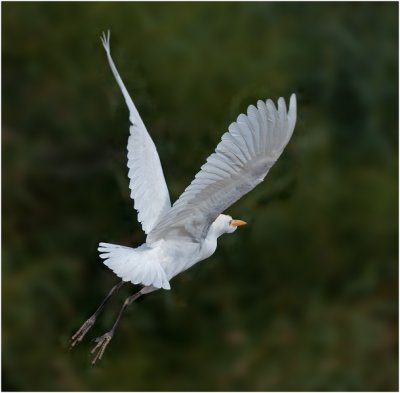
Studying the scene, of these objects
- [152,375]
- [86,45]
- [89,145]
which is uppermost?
[86,45]

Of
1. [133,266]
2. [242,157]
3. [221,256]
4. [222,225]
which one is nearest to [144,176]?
[222,225]

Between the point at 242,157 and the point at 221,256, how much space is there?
104 inches

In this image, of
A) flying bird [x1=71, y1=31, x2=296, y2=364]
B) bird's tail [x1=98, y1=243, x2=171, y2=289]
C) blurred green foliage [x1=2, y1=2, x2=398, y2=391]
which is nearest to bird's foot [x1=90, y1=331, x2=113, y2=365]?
flying bird [x1=71, y1=31, x2=296, y2=364]

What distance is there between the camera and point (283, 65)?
7.35m

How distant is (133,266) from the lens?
379cm

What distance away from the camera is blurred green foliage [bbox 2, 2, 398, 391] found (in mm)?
6789

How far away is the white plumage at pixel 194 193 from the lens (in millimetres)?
3623


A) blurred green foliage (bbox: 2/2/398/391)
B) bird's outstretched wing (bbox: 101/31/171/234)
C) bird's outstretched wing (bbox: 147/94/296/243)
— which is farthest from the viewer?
blurred green foliage (bbox: 2/2/398/391)

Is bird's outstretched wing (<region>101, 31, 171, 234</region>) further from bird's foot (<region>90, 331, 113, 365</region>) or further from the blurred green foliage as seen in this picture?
the blurred green foliage

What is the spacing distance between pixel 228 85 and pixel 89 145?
0.72 m

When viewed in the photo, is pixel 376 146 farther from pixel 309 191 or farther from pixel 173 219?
pixel 173 219

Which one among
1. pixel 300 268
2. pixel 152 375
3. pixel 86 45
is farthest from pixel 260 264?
pixel 86 45

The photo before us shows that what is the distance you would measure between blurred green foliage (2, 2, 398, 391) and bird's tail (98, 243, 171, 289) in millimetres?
2434

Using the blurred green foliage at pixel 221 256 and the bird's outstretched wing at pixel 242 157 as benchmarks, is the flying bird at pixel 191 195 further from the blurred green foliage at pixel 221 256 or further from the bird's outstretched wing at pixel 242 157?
the blurred green foliage at pixel 221 256
